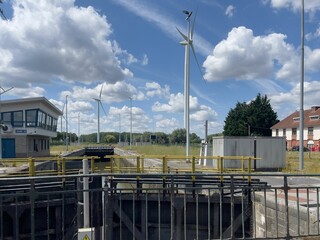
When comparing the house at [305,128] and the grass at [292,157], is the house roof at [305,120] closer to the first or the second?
the house at [305,128]

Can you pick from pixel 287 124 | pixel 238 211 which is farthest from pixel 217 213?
pixel 287 124

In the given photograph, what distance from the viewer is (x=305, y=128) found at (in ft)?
202

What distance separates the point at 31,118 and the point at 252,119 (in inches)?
1745

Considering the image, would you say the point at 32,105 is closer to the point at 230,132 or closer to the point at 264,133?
the point at 230,132

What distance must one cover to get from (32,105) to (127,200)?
2818cm

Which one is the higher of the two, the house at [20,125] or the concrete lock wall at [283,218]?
the house at [20,125]

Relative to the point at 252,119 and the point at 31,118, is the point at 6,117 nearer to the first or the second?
the point at 31,118

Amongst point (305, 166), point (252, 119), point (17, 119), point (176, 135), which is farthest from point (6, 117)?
point (176, 135)

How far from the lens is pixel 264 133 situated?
64.8 m

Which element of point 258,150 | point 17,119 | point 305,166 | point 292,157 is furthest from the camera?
point 17,119

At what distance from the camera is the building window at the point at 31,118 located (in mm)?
34812

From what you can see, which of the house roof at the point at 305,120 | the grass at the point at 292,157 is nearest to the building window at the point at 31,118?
the grass at the point at 292,157

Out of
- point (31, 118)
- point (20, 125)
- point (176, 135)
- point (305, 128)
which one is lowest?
point (176, 135)

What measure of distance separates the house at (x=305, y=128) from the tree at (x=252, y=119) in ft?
10.2
